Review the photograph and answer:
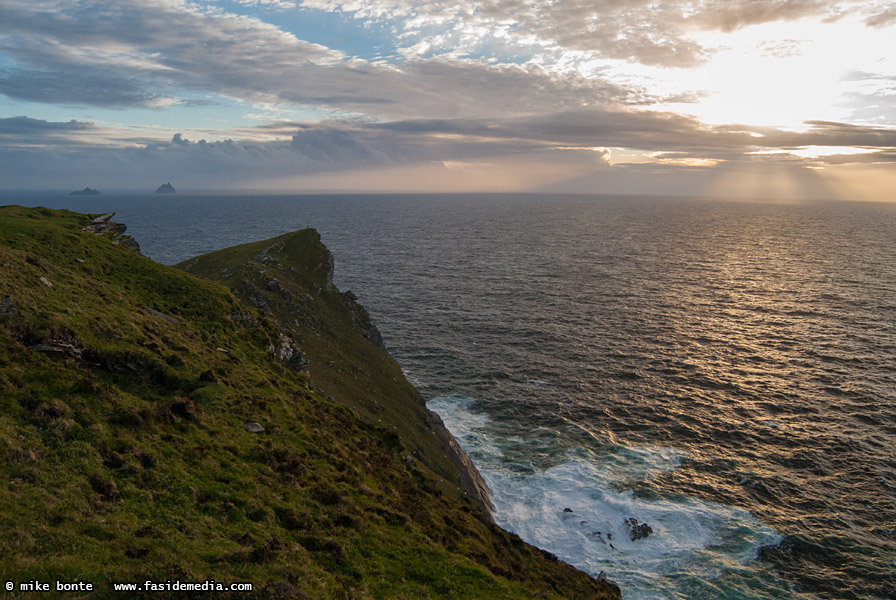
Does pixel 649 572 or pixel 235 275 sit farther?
pixel 235 275

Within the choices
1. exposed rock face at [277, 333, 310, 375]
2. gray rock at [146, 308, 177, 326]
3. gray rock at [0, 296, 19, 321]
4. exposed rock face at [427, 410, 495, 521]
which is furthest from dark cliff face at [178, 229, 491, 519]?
gray rock at [0, 296, 19, 321]

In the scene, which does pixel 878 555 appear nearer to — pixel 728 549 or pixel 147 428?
pixel 728 549

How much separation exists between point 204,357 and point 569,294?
308 feet

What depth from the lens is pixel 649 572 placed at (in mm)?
38719

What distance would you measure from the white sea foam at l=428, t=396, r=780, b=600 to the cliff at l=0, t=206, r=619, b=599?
18.4 feet

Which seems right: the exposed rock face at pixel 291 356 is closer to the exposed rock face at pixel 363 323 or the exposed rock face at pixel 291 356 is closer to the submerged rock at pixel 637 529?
the exposed rock face at pixel 363 323

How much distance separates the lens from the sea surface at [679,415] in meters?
40.6

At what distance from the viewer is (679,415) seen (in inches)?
2430

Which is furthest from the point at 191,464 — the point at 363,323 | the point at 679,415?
the point at 679,415

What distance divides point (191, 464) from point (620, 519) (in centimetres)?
3847

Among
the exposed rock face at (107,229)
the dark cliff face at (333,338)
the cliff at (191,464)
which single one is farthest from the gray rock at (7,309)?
the exposed rock face at (107,229)

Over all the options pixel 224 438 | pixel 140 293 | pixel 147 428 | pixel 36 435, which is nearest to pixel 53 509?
pixel 36 435

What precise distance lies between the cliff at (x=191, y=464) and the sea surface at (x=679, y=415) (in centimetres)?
1018

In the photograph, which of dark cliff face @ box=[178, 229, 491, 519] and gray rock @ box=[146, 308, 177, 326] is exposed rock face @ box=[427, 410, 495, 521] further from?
gray rock @ box=[146, 308, 177, 326]
